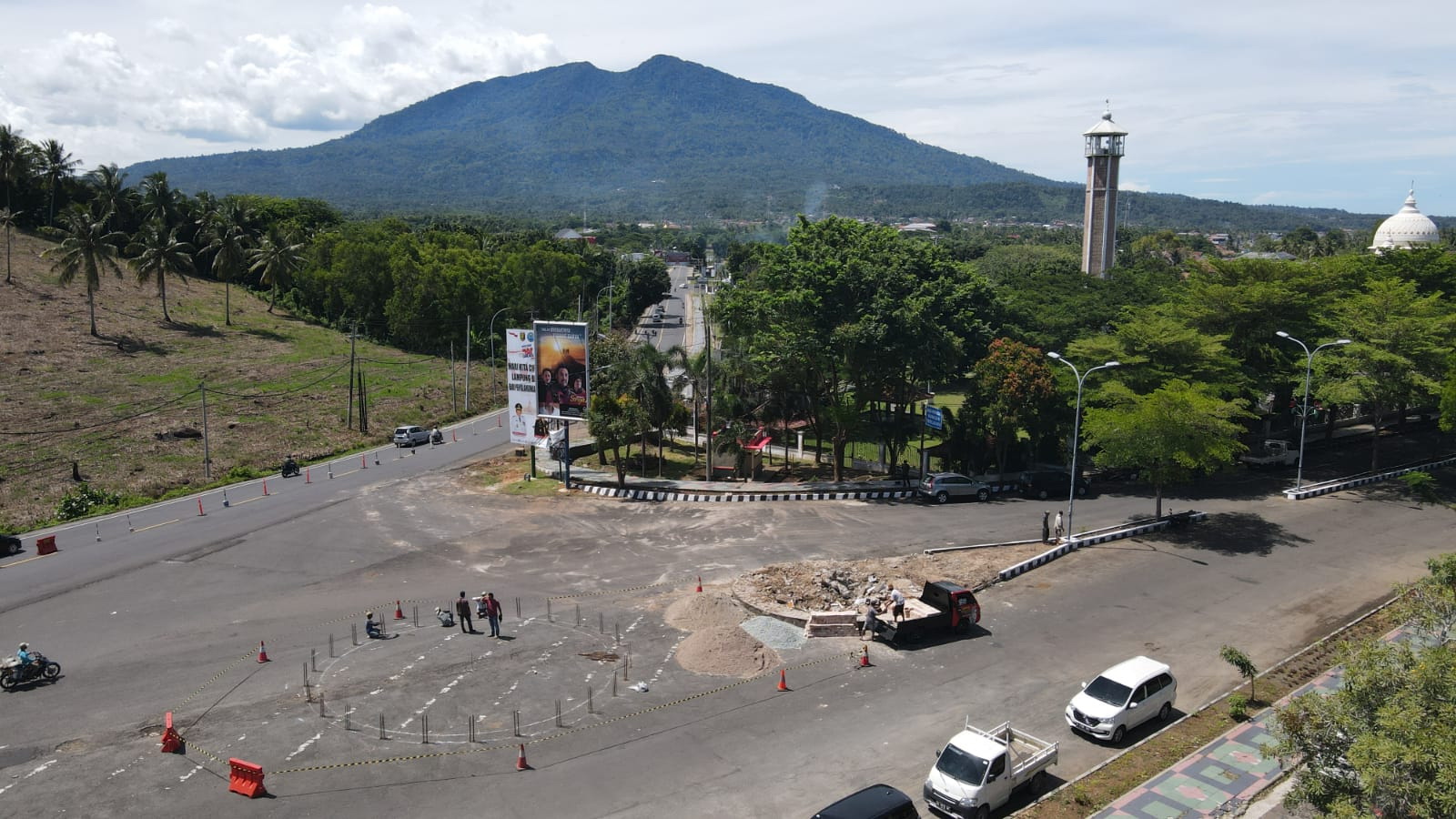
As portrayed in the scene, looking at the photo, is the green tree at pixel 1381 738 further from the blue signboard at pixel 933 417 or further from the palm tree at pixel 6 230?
the palm tree at pixel 6 230

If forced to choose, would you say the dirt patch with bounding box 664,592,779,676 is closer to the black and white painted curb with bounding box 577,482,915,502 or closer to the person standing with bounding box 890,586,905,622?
the person standing with bounding box 890,586,905,622

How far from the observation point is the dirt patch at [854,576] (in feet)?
93.9

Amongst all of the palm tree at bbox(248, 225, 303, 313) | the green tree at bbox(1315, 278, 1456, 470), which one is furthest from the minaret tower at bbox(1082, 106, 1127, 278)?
the palm tree at bbox(248, 225, 303, 313)

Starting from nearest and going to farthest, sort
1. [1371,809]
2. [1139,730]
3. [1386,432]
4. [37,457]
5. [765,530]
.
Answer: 1. [1371,809]
2. [1139,730]
3. [765,530]
4. [37,457]
5. [1386,432]

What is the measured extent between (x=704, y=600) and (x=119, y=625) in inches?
702

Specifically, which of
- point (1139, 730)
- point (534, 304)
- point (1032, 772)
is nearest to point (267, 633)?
point (1032, 772)

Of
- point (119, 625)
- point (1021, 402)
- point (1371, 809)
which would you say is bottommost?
point (119, 625)

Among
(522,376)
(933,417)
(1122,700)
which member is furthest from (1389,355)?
(522,376)

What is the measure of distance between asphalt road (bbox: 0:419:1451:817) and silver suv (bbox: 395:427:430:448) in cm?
1503

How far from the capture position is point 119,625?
27656mm

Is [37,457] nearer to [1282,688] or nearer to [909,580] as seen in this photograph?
[909,580]

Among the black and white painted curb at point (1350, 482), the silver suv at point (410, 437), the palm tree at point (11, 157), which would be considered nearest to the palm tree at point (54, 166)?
the palm tree at point (11, 157)

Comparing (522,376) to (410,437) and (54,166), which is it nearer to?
(410,437)

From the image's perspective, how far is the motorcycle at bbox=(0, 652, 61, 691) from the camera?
23.1m
